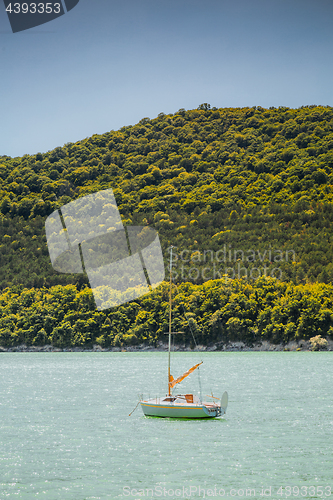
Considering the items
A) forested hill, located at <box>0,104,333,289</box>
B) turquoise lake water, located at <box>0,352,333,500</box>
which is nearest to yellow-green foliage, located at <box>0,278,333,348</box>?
forested hill, located at <box>0,104,333,289</box>

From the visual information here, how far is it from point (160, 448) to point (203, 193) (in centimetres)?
13043

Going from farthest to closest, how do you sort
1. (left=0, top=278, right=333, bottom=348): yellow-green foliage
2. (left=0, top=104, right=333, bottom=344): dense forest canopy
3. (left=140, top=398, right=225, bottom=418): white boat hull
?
(left=0, top=104, right=333, bottom=344): dense forest canopy → (left=0, top=278, right=333, bottom=348): yellow-green foliage → (left=140, top=398, right=225, bottom=418): white boat hull

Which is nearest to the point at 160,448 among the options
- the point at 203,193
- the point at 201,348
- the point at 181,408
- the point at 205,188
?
the point at 181,408

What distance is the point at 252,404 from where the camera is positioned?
36.6m

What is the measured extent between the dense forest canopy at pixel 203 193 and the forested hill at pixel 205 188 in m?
0.30

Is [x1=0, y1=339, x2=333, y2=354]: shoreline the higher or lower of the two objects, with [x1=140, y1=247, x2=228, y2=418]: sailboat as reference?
lower

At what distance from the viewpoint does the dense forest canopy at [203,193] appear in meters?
116

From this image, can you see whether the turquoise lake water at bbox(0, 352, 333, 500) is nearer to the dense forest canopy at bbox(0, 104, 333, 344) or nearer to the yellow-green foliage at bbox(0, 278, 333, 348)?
the yellow-green foliage at bbox(0, 278, 333, 348)

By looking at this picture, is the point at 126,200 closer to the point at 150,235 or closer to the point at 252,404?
the point at 150,235

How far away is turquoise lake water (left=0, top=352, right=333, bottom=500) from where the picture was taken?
62.1 ft

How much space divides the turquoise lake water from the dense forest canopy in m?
64.0

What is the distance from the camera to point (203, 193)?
15225 cm

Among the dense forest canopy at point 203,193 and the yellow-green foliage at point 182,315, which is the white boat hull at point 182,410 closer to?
the yellow-green foliage at point 182,315

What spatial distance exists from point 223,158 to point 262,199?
3109cm
